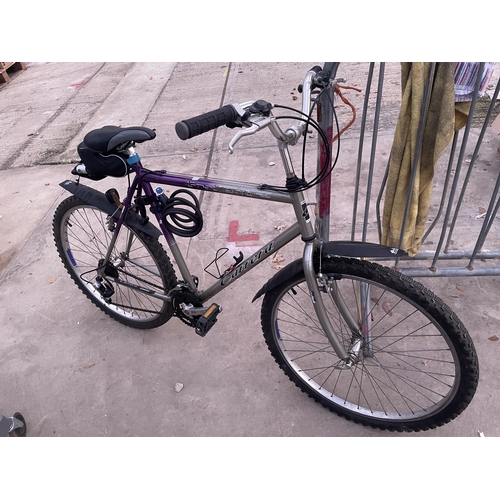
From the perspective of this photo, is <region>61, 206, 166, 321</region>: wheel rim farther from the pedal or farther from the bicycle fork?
the bicycle fork

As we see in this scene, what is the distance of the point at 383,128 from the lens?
14.3ft

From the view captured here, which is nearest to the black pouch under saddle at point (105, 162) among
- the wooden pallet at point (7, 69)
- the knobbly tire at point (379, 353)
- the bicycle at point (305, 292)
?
the bicycle at point (305, 292)

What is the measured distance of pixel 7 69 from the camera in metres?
7.96

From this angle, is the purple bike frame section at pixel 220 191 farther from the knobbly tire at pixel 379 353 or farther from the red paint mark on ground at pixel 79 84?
the red paint mark on ground at pixel 79 84

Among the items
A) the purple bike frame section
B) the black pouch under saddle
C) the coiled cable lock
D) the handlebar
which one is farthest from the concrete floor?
the handlebar

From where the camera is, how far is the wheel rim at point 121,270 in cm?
253

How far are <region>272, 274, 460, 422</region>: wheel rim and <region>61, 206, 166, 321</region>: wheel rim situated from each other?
93cm

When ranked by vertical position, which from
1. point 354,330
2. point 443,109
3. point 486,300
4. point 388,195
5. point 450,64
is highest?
point 450,64

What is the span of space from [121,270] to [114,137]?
957 mm

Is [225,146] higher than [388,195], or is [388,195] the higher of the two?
[388,195]

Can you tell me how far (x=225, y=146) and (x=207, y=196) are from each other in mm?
967

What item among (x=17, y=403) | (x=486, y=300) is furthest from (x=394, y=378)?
(x=17, y=403)

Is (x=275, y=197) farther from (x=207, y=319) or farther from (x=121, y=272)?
(x=121, y=272)
